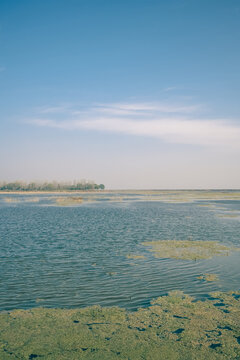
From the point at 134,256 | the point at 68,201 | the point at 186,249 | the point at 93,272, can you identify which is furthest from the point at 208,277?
the point at 68,201

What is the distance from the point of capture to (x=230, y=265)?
1744 centimetres

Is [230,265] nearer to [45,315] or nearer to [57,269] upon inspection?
[57,269]

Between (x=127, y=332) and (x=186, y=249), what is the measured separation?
1304 cm

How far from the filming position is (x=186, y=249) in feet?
70.8

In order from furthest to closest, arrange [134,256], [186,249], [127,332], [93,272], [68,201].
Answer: [68,201]
[186,249]
[134,256]
[93,272]
[127,332]

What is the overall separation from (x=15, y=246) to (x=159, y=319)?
15125mm

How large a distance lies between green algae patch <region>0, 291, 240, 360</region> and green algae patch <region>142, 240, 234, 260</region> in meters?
7.73

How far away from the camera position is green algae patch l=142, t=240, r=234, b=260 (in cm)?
1967

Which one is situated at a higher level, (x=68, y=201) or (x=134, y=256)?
(x=68, y=201)

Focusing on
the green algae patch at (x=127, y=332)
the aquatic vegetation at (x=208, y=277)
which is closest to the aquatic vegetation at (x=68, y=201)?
the aquatic vegetation at (x=208, y=277)

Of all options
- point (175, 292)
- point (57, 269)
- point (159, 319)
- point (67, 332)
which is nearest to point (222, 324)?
point (159, 319)

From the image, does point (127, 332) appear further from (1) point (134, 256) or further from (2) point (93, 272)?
(1) point (134, 256)

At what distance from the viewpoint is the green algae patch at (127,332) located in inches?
323

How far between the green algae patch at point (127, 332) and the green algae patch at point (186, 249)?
7.73 metres
